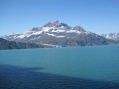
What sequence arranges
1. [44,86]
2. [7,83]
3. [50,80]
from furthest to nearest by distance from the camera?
[50,80] < [7,83] < [44,86]

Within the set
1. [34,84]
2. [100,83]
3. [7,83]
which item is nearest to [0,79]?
[7,83]

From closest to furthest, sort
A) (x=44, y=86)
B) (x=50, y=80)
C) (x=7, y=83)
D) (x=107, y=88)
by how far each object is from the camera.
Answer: (x=107, y=88) → (x=44, y=86) → (x=7, y=83) → (x=50, y=80)

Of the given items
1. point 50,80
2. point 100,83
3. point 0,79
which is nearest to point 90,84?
Answer: point 100,83

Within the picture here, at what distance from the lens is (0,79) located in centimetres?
7025

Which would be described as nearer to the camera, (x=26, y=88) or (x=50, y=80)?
(x=26, y=88)

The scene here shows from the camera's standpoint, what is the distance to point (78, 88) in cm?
5553

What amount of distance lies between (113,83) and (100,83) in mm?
3483

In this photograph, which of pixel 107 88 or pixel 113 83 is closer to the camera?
pixel 107 88

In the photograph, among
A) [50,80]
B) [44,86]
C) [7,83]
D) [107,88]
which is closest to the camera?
[107,88]

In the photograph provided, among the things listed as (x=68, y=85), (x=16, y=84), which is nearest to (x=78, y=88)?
(x=68, y=85)

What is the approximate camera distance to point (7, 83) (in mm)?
63656

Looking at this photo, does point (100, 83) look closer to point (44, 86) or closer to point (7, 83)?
point (44, 86)

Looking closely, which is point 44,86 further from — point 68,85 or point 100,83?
point 100,83

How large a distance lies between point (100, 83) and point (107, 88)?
6.04 meters
